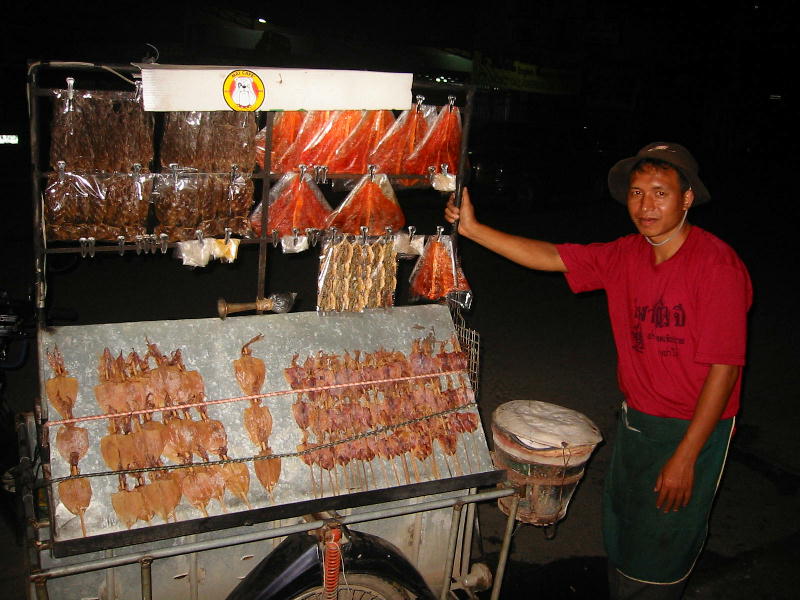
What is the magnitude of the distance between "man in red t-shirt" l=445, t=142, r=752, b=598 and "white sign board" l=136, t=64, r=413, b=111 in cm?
70

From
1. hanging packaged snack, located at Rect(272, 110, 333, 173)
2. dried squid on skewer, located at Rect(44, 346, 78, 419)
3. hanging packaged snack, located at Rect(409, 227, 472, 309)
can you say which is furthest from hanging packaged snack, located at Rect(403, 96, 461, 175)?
dried squid on skewer, located at Rect(44, 346, 78, 419)

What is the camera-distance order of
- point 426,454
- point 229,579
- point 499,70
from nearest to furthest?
point 229,579, point 426,454, point 499,70

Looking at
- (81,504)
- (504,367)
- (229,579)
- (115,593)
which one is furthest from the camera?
(504,367)

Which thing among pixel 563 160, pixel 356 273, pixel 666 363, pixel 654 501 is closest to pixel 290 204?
pixel 356 273

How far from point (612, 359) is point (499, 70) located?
41.9 feet

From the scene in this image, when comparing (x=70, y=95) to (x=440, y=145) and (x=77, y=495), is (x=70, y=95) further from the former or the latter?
(x=440, y=145)

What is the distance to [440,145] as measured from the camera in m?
3.05

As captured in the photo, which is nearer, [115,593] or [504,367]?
[115,593]

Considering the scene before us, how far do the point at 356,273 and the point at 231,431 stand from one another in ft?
2.98

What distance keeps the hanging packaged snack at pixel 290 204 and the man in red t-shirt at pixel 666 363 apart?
0.72m

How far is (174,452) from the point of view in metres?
2.32

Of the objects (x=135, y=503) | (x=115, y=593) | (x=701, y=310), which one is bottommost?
(x=115, y=593)

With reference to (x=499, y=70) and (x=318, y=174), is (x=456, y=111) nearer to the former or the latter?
(x=318, y=174)

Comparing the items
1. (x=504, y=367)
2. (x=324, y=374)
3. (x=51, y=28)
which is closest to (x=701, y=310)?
(x=324, y=374)
